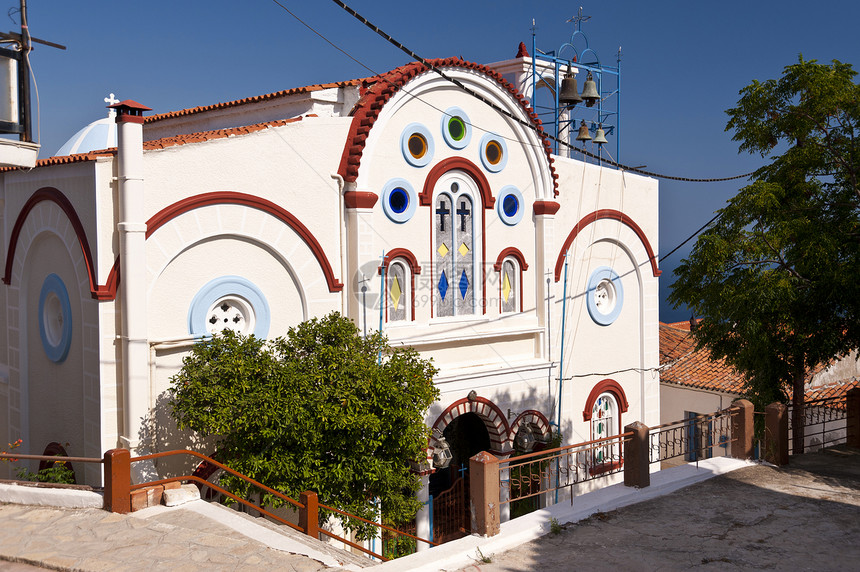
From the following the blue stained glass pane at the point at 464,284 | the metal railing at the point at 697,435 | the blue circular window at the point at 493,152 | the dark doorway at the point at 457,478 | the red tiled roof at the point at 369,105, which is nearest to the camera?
the metal railing at the point at 697,435

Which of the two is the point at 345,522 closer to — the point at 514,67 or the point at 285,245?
the point at 285,245

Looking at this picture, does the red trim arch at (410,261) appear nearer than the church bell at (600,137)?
Yes

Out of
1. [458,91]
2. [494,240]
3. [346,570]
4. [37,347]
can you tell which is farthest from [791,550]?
[37,347]

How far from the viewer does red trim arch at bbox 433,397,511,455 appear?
586 inches

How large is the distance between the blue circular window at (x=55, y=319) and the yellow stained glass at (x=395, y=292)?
5.17 meters

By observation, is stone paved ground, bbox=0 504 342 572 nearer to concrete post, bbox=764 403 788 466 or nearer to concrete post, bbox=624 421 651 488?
concrete post, bbox=624 421 651 488

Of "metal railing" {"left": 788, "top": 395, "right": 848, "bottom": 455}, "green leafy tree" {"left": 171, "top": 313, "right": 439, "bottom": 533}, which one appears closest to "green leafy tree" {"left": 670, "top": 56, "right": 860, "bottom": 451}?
"metal railing" {"left": 788, "top": 395, "right": 848, "bottom": 455}

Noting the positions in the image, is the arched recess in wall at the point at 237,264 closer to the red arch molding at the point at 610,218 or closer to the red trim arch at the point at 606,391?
the red arch molding at the point at 610,218

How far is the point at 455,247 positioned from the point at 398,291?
5.04ft

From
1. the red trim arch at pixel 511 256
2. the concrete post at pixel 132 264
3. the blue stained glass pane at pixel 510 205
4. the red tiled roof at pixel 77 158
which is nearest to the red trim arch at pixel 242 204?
the concrete post at pixel 132 264

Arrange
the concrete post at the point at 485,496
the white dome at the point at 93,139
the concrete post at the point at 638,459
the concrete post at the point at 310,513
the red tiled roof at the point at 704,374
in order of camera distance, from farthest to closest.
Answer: the red tiled roof at the point at 704,374 → the white dome at the point at 93,139 → the concrete post at the point at 638,459 → the concrete post at the point at 310,513 → the concrete post at the point at 485,496

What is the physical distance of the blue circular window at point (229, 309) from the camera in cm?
1190

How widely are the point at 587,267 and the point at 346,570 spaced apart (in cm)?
1126

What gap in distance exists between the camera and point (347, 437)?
11.0 m
